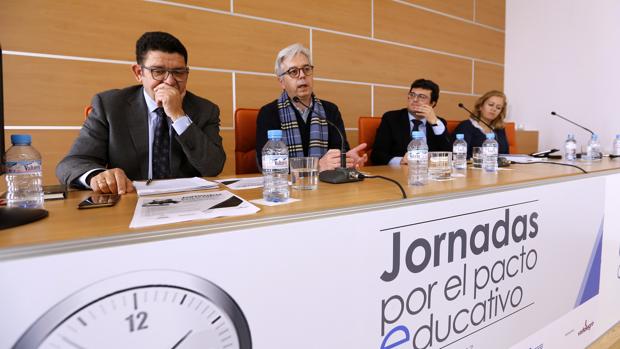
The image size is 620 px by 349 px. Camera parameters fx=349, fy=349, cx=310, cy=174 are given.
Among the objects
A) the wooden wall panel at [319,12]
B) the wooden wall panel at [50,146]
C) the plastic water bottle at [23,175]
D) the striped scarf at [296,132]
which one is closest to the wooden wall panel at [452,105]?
the wooden wall panel at [319,12]

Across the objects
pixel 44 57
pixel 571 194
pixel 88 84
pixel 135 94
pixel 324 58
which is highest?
pixel 324 58

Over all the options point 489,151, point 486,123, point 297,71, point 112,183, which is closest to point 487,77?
point 486,123

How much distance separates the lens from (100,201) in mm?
856

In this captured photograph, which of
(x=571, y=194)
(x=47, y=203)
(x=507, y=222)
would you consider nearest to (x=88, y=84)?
(x=47, y=203)

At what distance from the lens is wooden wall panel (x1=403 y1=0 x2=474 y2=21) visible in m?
3.54

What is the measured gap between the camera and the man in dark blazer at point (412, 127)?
236cm

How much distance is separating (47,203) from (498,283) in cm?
132

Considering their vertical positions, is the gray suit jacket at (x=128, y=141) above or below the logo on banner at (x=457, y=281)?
above

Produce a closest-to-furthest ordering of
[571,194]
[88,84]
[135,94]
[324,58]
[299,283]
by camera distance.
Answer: [299,283]
[571,194]
[135,94]
[88,84]
[324,58]

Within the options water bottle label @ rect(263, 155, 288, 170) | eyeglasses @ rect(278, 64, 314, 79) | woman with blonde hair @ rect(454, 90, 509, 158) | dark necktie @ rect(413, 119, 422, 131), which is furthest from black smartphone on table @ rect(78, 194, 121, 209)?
woman with blonde hair @ rect(454, 90, 509, 158)

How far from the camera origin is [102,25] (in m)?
2.15

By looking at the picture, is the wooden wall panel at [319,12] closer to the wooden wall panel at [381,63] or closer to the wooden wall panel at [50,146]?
the wooden wall panel at [381,63]

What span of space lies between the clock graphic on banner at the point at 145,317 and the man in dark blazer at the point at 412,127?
184 cm

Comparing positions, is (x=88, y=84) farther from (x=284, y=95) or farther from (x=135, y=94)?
(x=284, y=95)
